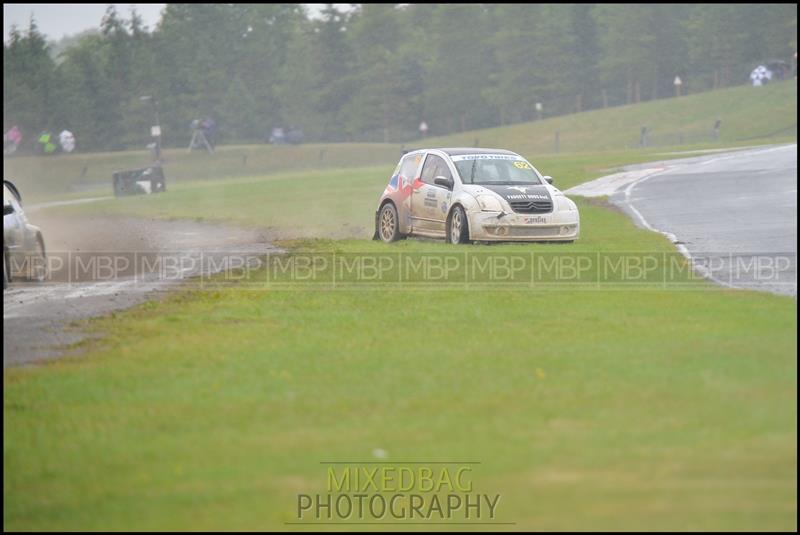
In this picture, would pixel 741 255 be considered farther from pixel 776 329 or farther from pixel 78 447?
pixel 78 447

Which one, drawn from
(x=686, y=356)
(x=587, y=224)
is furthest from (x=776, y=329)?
(x=587, y=224)

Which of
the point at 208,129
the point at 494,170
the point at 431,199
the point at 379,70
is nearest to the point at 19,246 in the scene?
the point at 431,199

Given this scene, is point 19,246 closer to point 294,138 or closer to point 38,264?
point 38,264

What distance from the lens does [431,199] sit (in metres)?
19.7

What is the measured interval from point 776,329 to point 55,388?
5.65 meters

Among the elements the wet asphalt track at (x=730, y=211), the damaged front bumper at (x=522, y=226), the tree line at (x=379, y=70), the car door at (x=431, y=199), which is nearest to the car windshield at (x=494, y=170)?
the car door at (x=431, y=199)

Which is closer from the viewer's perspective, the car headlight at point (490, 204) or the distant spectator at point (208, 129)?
the car headlight at point (490, 204)

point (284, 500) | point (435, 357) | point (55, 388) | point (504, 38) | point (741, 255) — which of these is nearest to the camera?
point (284, 500)

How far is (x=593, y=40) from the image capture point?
352 feet

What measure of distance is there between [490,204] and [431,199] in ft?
4.85

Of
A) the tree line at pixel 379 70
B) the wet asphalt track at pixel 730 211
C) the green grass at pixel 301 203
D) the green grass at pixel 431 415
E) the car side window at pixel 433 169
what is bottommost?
the green grass at pixel 301 203

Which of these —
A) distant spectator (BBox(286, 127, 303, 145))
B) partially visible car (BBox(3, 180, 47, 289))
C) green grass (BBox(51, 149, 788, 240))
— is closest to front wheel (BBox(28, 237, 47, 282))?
partially visible car (BBox(3, 180, 47, 289))

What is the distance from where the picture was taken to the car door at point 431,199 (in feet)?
63.9

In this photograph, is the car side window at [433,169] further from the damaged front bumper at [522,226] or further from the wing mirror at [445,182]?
the damaged front bumper at [522,226]
